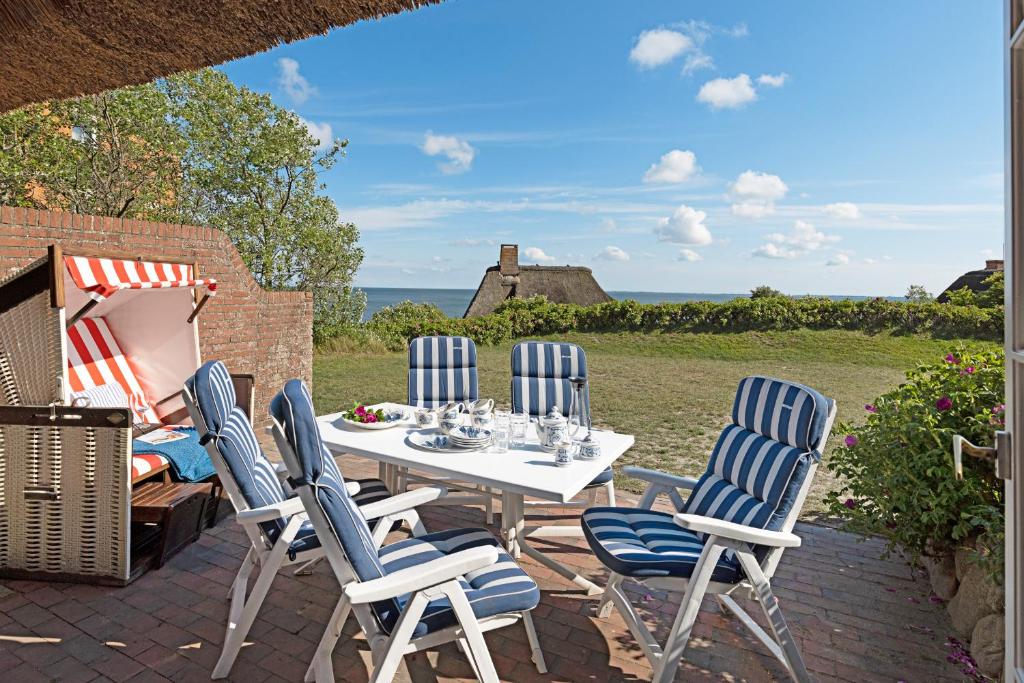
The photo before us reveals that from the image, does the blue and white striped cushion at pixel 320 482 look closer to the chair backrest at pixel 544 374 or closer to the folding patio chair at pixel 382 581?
the folding patio chair at pixel 382 581

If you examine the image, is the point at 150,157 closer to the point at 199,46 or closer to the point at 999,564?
the point at 199,46

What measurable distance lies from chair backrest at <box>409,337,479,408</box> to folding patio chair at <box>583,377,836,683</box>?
1.87 m

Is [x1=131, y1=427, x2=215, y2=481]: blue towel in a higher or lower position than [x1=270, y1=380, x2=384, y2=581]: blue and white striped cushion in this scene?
lower

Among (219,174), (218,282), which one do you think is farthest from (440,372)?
(219,174)

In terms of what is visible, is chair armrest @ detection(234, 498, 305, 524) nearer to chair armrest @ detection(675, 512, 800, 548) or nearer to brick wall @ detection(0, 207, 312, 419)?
chair armrest @ detection(675, 512, 800, 548)

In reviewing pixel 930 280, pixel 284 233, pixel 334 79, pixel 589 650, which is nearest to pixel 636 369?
pixel 284 233

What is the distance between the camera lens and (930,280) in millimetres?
23359

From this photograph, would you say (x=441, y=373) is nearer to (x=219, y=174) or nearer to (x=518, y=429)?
(x=518, y=429)

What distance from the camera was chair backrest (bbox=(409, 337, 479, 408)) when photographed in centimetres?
443

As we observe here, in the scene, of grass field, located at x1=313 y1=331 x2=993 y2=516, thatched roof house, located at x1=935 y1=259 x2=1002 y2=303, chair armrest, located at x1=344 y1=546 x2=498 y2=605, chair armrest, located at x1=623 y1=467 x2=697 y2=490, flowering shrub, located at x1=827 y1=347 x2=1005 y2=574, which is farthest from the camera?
thatched roof house, located at x1=935 y1=259 x2=1002 y2=303

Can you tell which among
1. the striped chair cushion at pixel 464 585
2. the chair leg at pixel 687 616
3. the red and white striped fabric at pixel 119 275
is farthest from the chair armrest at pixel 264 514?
the red and white striped fabric at pixel 119 275

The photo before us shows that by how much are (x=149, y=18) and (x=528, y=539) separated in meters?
3.31

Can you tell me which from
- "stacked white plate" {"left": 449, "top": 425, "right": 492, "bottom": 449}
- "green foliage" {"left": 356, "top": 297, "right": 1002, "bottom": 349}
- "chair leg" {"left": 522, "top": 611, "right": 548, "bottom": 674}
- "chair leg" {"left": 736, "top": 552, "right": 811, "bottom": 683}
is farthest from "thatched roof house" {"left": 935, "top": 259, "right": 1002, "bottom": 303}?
"chair leg" {"left": 522, "top": 611, "right": 548, "bottom": 674}

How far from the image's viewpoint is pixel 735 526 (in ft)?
7.24
